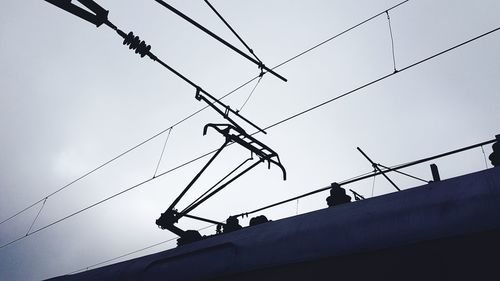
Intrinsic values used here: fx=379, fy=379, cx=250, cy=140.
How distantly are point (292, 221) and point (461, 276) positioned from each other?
1.81 meters

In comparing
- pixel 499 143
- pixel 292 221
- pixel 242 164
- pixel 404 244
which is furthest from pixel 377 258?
pixel 242 164

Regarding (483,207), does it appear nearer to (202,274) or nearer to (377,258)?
(377,258)

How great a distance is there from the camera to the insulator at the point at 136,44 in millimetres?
4289

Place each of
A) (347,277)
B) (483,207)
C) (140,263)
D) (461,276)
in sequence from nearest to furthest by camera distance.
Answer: (461,276), (483,207), (347,277), (140,263)

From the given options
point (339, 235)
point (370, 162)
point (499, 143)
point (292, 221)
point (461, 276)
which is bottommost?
point (461, 276)

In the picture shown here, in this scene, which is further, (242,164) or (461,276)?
(242,164)

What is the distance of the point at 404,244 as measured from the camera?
9.77 feet

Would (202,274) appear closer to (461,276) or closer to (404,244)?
(404,244)

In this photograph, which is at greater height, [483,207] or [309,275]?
[483,207]

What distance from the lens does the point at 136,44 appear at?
14.2 ft

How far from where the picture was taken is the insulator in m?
4.29

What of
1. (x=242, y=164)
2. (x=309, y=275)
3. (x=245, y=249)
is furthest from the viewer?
(x=242, y=164)

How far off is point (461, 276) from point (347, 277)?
32.4 inches

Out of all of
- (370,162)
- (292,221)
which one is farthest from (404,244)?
(370,162)
